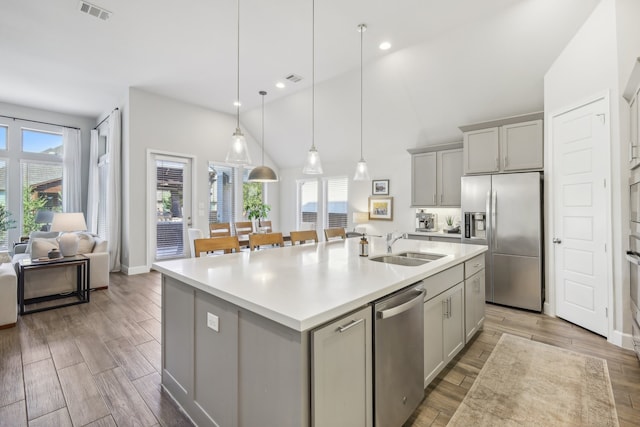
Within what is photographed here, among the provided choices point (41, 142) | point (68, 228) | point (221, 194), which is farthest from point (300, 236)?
point (41, 142)

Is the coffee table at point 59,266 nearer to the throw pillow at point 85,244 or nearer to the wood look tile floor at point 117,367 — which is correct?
the wood look tile floor at point 117,367

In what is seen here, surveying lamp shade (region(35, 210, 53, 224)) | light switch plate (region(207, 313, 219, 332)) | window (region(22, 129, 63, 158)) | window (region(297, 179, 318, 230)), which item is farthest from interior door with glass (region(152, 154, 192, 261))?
light switch plate (region(207, 313, 219, 332))

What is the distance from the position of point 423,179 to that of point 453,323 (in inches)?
135

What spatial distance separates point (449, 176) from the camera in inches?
195

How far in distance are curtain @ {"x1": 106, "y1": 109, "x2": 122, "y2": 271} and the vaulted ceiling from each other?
644mm

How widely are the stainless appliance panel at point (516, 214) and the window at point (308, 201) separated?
14.4 ft

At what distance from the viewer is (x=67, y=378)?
86.0 inches

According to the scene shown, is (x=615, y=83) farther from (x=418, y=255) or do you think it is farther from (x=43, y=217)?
(x=43, y=217)

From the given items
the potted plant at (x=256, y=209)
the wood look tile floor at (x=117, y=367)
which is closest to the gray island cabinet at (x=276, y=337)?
the wood look tile floor at (x=117, y=367)

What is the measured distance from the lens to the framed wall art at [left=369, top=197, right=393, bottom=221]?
6051 mm

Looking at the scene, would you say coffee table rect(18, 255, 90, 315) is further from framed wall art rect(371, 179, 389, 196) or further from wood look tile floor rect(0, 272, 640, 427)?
framed wall art rect(371, 179, 389, 196)

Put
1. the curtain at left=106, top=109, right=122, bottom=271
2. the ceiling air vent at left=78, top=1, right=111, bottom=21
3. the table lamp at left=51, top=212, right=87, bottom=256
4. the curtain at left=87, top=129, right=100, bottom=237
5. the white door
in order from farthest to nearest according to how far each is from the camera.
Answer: the curtain at left=87, top=129, right=100, bottom=237
the curtain at left=106, top=109, right=122, bottom=271
the table lamp at left=51, top=212, right=87, bottom=256
the ceiling air vent at left=78, top=1, right=111, bottom=21
the white door

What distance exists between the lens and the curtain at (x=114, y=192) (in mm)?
5535

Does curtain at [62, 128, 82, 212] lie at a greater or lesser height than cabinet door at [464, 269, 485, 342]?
greater
